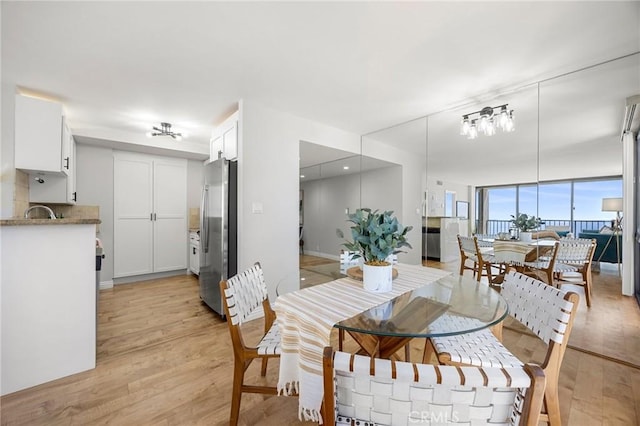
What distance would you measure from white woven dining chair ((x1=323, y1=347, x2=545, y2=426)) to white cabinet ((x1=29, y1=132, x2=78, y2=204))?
4.23m

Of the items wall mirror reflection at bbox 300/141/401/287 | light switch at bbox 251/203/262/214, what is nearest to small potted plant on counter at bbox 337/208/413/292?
light switch at bbox 251/203/262/214

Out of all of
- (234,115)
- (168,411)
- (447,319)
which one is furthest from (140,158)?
(447,319)

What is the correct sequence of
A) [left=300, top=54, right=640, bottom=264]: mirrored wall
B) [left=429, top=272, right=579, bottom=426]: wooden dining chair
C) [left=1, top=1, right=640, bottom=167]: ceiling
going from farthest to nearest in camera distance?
[left=300, top=54, right=640, bottom=264]: mirrored wall < [left=1, top=1, right=640, bottom=167]: ceiling < [left=429, top=272, right=579, bottom=426]: wooden dining chair

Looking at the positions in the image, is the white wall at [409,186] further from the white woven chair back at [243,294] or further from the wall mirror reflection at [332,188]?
the white woven chair back at [243,294]

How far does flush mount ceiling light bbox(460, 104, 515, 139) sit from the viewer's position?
2654 millimetres

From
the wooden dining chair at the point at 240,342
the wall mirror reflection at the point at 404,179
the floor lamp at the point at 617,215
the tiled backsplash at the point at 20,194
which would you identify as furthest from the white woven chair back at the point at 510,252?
the tiled backsplash at the point at 20,194

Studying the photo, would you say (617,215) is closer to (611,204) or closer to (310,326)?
(611,204)

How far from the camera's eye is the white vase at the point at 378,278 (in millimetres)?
1428

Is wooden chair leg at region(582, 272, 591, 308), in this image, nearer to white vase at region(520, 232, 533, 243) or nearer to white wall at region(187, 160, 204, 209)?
white vase at region(520, 232, 533, 243)

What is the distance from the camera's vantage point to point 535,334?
1.28 metres

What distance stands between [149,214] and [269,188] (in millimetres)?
2696

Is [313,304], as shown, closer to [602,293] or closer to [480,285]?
[480,285]

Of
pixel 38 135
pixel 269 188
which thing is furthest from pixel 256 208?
pixel 38 135

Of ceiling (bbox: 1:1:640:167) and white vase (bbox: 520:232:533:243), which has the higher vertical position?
ceiling (bbox: 1:1:640:167)
